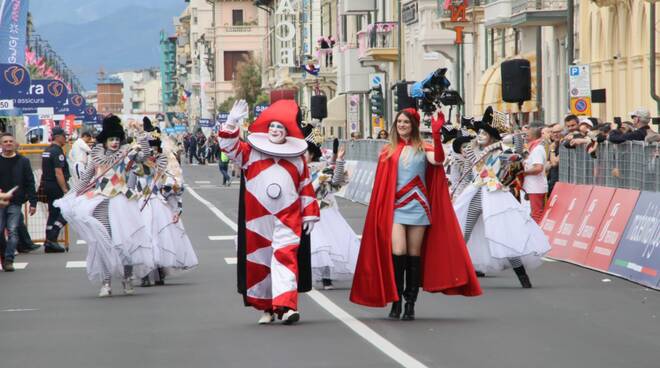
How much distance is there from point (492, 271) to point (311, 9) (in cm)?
8319

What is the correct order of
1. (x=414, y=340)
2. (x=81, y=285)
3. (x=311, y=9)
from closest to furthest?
1. (x=414, y=340)
2. (x=81, y=285)
3. (x=311, y=9)

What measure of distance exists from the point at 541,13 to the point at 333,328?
30.4m

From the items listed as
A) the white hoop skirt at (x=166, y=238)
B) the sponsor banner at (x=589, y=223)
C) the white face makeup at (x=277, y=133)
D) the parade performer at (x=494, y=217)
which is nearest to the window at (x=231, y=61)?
the sponsor banner at (x=589, y=223)

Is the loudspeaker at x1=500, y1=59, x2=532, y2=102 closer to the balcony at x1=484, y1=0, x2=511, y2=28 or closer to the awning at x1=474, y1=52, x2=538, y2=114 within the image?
the balcony at x1=484, y1=0, x2=511, y2=28

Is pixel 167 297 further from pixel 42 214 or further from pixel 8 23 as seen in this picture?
pixel 8 23

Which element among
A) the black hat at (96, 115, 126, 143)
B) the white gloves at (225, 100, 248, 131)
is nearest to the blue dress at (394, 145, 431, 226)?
the white gloves at (225, 100, 248, 131)

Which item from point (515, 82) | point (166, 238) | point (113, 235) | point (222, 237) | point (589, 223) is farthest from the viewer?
point (222, 237)

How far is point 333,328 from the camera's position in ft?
43.3

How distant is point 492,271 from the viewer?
17.6 metres

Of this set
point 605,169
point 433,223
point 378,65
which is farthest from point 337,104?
point 433,223

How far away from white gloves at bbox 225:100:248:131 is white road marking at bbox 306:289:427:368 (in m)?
1.77

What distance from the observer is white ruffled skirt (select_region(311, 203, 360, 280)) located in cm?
→ 1712

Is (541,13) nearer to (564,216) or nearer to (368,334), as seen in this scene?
(564,216)

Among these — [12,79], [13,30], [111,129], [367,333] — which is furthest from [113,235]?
[13,30]
